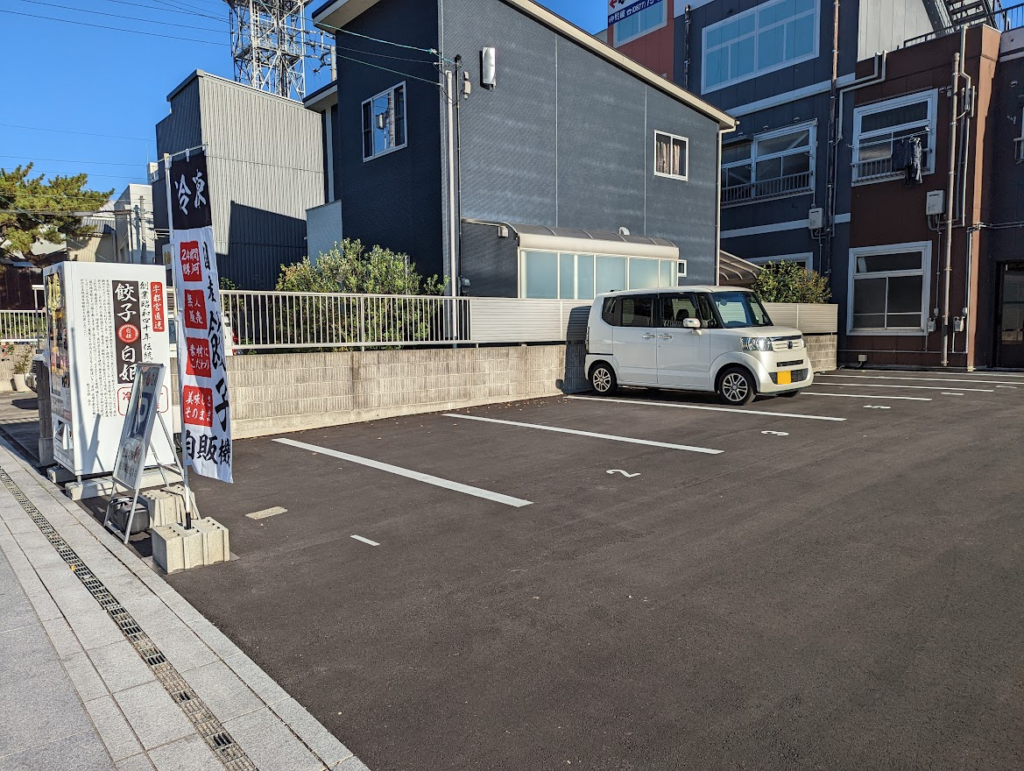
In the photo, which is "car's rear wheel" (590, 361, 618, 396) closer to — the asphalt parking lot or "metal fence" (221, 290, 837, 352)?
"metal fence" (221, 290, 837, 352)

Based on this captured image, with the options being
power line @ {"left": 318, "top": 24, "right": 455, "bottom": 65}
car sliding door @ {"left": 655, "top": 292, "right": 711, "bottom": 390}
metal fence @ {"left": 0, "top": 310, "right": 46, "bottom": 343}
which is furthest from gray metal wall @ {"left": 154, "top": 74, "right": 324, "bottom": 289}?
car sliding door @ {"left": 655, "top": 292, "right": 711, "bottom": 390}

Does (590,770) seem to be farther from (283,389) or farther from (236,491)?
(283,389)

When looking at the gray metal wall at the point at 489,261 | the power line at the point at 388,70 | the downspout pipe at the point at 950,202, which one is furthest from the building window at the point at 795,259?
the power line at the point at 388,70

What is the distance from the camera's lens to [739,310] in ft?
35.2

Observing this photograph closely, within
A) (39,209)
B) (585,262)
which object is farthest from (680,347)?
(39,209)

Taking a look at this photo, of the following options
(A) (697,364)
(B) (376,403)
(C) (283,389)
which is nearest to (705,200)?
(A) (697,364)

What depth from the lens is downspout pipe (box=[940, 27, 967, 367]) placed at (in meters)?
16.2

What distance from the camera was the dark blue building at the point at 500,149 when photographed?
13258 millimetres

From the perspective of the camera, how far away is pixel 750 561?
13.2ft

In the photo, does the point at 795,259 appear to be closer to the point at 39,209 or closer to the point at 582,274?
the point at 582,274

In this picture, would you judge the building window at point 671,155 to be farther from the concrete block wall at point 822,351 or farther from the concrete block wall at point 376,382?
the concrete block wall at point 376,382

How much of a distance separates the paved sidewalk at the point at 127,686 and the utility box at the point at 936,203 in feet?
60.9

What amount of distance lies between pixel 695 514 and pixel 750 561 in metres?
0.96

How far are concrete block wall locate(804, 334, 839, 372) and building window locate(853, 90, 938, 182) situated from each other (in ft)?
16.1
